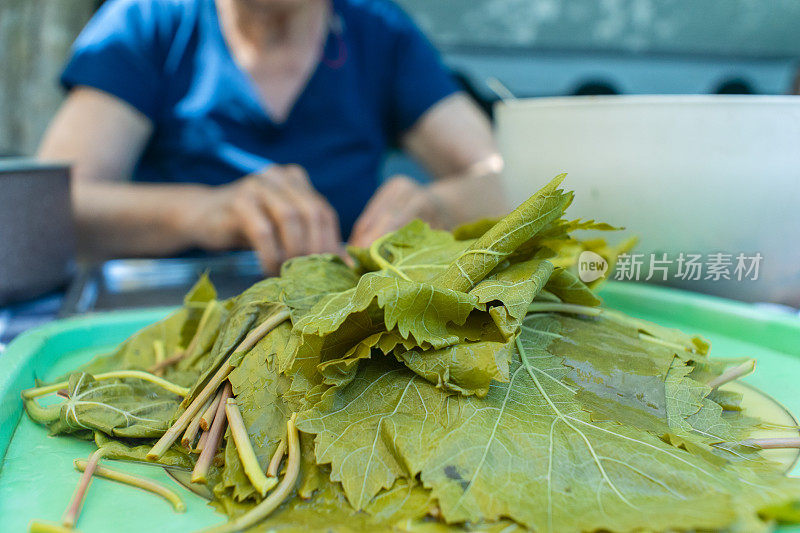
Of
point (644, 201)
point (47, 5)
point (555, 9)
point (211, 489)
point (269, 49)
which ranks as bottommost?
point (211, 489)

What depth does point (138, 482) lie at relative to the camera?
1.21ft

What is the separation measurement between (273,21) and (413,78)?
0.39 metres

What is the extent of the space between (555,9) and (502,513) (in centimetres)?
247

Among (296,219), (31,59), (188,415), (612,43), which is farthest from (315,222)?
(612,43)

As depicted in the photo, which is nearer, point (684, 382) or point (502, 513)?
point (502, 513)

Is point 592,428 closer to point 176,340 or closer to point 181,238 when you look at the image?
point 176,340

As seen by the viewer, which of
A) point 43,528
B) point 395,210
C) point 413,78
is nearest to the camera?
point 43,528

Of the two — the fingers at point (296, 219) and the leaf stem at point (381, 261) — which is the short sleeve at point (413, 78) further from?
the leaf stem at point (381, 261)

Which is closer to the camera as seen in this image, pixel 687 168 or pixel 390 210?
pixel 687 168

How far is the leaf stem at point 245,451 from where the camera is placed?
345 millimetres

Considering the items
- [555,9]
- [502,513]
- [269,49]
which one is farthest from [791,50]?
[502,513]

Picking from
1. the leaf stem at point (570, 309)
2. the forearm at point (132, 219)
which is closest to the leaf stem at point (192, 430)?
the leaf stem at point (570, 309)

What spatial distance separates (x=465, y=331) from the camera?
1.29ft

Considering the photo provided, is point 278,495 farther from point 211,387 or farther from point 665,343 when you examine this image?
point 665,343
